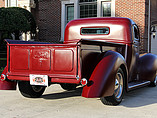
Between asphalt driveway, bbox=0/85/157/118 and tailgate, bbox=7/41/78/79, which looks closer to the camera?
asphalt driveway, bbox=0/85/157/118

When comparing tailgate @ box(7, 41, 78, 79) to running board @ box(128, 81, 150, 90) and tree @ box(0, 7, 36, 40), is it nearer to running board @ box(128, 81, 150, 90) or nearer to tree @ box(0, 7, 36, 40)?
running board @ box(128, 81, 150, 90)

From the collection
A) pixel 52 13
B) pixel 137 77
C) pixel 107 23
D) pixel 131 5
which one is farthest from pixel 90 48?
pixel 52 13

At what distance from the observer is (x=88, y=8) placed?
1478 centimetres

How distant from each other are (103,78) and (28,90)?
2.04m

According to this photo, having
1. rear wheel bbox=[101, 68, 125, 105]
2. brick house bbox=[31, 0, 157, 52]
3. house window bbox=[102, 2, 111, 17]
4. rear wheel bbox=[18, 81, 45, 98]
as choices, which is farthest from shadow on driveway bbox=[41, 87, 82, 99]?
house window bbox=[102, 2, 111, 17]

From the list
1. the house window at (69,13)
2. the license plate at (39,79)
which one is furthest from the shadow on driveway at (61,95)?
the house window at (69,13)

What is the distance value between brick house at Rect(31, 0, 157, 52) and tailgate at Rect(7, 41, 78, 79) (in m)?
8.50

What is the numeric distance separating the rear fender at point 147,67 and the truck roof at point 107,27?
1.08 metres

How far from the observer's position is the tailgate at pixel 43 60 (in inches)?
182

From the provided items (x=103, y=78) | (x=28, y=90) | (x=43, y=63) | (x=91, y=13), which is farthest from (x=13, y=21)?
(x=103, y=78)

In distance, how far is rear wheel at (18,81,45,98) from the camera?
5742 millimetres

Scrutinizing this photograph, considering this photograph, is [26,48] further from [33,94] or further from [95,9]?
[95,9]

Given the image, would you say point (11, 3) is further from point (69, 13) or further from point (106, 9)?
point (106, 9)

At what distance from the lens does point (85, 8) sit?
14.9 metres
